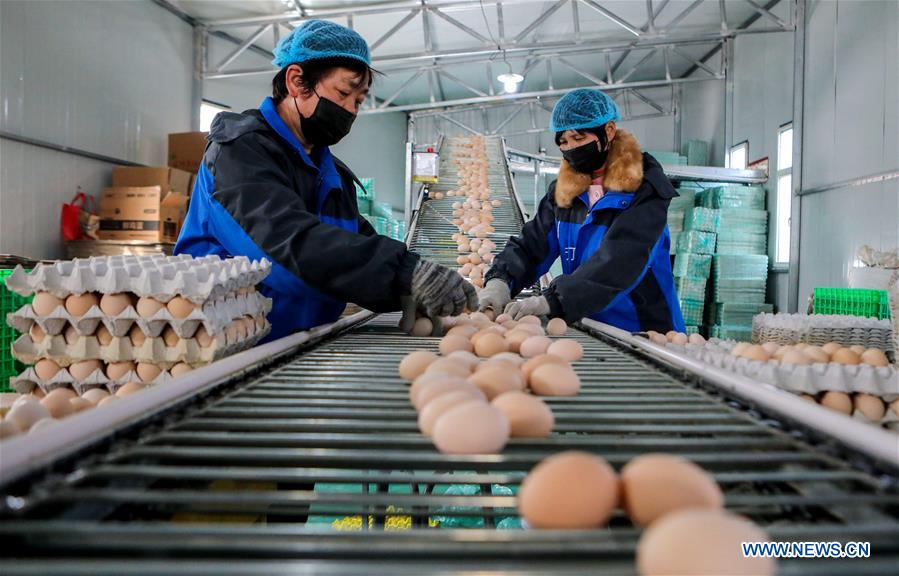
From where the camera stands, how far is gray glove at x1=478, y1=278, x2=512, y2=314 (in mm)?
2246

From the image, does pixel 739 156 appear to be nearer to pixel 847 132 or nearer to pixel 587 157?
pixel 847 132

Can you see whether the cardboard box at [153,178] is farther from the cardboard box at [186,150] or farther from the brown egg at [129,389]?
the brown egg at [129,389]

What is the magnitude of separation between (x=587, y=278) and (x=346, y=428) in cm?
149

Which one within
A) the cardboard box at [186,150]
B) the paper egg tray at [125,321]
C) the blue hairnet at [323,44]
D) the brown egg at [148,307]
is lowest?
the paper egg tray at [125,321]

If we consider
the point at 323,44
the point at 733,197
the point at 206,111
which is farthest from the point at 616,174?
the point at 206,111

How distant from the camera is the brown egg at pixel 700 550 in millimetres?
449

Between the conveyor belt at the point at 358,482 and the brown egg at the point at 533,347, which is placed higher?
the brown egg at the point at 533,347

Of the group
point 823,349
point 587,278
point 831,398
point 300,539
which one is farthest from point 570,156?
point 300,539

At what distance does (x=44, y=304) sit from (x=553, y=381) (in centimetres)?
111

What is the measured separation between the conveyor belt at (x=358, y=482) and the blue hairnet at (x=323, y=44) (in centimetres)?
109

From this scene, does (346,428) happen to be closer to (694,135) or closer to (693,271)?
(693,271)

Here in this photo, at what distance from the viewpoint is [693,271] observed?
6590mm

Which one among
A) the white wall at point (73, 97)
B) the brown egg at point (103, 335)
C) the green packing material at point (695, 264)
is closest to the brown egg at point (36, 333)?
the brown egg at point (103, 335)

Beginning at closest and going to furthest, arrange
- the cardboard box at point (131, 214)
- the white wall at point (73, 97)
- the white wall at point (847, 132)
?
1. the white wall at point (73, 97)
2. the white wall at point (847, 132)
3. the cardboard box at point (131, 214)
